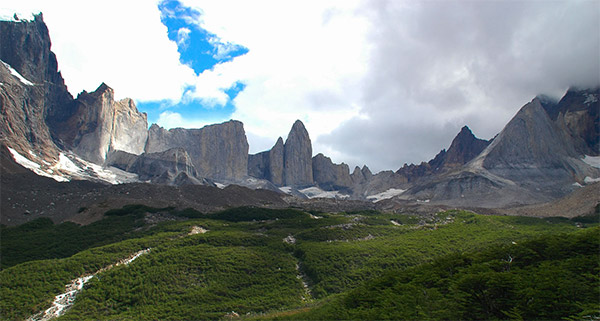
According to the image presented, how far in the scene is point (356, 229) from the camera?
41312mm

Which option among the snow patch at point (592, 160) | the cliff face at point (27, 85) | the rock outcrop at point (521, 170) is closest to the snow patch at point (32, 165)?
the cliff face at point (27, 85)

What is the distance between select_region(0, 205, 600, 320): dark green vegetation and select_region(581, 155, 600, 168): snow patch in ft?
411

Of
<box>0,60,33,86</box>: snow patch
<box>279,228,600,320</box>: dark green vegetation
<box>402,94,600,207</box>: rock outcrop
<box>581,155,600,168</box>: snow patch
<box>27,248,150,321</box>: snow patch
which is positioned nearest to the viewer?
<box>279,228,600,320</box>: dark green vegetation

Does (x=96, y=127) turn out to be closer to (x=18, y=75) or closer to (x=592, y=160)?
(x=18, y=75)

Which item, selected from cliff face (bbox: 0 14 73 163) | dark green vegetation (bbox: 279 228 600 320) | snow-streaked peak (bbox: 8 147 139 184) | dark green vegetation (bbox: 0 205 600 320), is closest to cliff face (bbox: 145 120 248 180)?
snow-streaked peak (bbox: 8 147 139 184)

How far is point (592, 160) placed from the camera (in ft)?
494

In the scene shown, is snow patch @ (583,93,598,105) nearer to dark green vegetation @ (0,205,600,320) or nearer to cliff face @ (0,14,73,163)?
dark green vegetation @ (0,205,600,320)

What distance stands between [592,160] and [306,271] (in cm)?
16716

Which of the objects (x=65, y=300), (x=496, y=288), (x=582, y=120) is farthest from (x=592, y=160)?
(x=65, y=300)

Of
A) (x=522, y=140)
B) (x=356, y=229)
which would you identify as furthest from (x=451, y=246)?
(x=522, y=140)

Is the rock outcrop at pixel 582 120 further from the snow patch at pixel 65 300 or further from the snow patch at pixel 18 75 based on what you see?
the snow patch at pixel 18 75

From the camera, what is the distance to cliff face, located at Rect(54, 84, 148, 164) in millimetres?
135000

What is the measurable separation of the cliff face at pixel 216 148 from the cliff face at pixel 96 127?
90.8 feet

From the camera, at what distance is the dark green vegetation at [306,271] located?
11984mm
